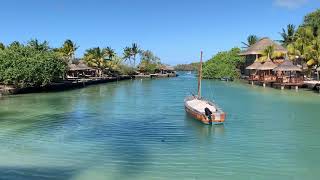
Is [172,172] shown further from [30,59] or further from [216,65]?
[216,65]

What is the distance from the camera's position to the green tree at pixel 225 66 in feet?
348

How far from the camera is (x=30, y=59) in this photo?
186 feet

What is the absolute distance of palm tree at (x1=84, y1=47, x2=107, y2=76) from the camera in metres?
104

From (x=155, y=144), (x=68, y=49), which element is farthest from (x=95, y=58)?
(x=155, y=144)

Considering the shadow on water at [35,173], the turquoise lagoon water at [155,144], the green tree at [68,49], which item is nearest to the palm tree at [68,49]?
the green tree at [68,49]

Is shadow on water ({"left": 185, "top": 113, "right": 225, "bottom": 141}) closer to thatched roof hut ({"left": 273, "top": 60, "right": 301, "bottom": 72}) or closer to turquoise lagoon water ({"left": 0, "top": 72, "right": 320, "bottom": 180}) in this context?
turquoise lagoon water ({"left": 0, "top": 72, "right": 320, "bottom": 180})

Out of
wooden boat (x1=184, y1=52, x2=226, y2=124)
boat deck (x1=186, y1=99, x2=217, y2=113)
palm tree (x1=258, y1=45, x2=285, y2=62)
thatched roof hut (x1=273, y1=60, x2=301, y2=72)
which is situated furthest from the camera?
palm tree (x1=258, y1=45, x2=285, y2=62)

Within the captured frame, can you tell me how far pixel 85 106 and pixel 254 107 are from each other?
16053mm

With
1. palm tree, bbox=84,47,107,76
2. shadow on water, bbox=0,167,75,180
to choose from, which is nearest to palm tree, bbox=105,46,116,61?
palm tree, bbox=84,47,107,76

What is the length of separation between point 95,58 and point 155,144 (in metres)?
85.2

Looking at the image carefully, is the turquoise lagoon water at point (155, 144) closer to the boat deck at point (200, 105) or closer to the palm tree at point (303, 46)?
the boat deck at point (200, 105)

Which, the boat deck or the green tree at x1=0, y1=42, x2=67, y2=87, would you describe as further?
the green tree at x1=0, y1=42, x2=67, y2=87

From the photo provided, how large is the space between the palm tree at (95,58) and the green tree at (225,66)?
27.1m

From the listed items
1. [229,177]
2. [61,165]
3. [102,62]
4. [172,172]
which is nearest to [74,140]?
[61,165]
